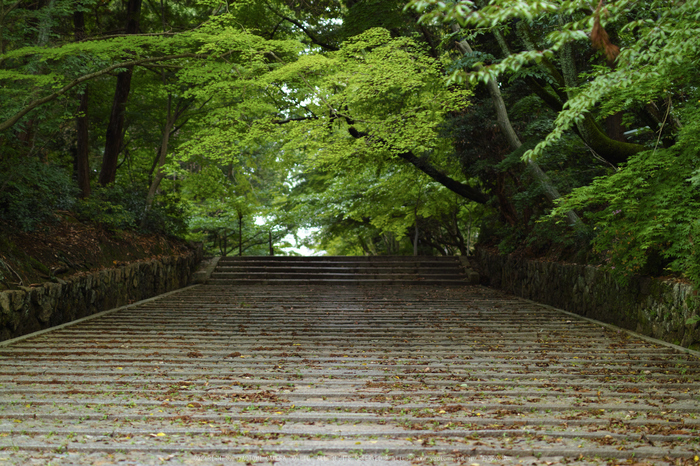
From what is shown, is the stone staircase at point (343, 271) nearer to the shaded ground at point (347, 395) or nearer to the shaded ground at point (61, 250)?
the shaded ground at point (61, 250)

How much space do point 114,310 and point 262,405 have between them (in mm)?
5974

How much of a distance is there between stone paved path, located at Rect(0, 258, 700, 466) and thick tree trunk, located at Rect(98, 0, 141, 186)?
5.93m

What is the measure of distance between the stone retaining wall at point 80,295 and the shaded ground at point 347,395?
41cm

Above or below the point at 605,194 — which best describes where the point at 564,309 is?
below

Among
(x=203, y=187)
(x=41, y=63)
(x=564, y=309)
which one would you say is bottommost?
(x=564, y=309)

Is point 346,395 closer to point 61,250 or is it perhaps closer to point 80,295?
point 80,295

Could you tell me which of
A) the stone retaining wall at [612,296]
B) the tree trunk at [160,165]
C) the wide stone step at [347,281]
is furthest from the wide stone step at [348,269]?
the tree trunk at [160,165]

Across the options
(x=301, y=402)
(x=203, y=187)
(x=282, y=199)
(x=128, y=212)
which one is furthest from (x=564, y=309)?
(x=282, y=199)

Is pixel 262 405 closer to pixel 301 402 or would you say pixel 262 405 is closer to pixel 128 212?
pixel 301 402

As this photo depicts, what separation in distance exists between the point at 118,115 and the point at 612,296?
434 inches

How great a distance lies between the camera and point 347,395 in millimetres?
4414

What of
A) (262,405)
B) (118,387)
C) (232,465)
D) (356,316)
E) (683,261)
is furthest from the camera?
(356,316)

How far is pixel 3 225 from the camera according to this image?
758 cm

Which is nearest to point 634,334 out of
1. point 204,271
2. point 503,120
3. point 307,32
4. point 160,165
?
point 503,120
